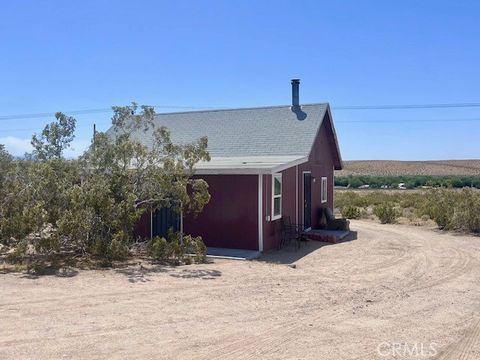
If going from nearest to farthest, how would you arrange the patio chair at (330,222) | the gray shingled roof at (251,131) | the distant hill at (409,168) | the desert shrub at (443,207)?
the gray shingled roof at (251,131), the patio chair at (330,222), the desert shrub at (443,207), the distant hill at (409,168)

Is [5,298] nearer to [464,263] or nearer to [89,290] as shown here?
[89,290]

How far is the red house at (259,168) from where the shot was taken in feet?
43.8

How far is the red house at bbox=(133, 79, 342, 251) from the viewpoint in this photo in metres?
13.3

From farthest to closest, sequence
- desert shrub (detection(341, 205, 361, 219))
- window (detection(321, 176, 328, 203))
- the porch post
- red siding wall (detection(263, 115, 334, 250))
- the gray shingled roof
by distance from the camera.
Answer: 1. desert shrub (detection(341, 205, 361, 219))
2. window (detection(321, 176, 328, 203))
3. the gray shingled roof
4. red siding wall (detection(263, 115, 334, 250))
5. the porch post

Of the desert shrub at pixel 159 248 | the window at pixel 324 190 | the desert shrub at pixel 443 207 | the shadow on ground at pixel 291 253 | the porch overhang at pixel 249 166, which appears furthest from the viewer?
the desert shrub at pixel 443 207

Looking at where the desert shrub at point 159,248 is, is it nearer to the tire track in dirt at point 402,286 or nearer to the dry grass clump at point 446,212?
the tire track in dirt at point 402,286

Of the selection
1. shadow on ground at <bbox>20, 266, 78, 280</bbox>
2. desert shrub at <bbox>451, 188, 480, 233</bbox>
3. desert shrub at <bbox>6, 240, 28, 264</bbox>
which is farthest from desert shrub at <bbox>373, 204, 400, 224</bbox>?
desert shrub at <bbox>6, 240, 28, 264</bbox>

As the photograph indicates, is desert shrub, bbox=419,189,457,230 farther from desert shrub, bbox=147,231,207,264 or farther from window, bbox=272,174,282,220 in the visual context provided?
desert shrub, bbox=147,231,207,264

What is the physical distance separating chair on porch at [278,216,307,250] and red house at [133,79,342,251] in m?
0.29

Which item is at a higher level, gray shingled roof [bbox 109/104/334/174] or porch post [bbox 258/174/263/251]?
gray shingled roof [bbox 109/104/334/174]

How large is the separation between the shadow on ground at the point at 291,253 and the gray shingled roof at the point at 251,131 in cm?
238

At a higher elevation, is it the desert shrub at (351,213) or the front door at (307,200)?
the front door at (307,200)
